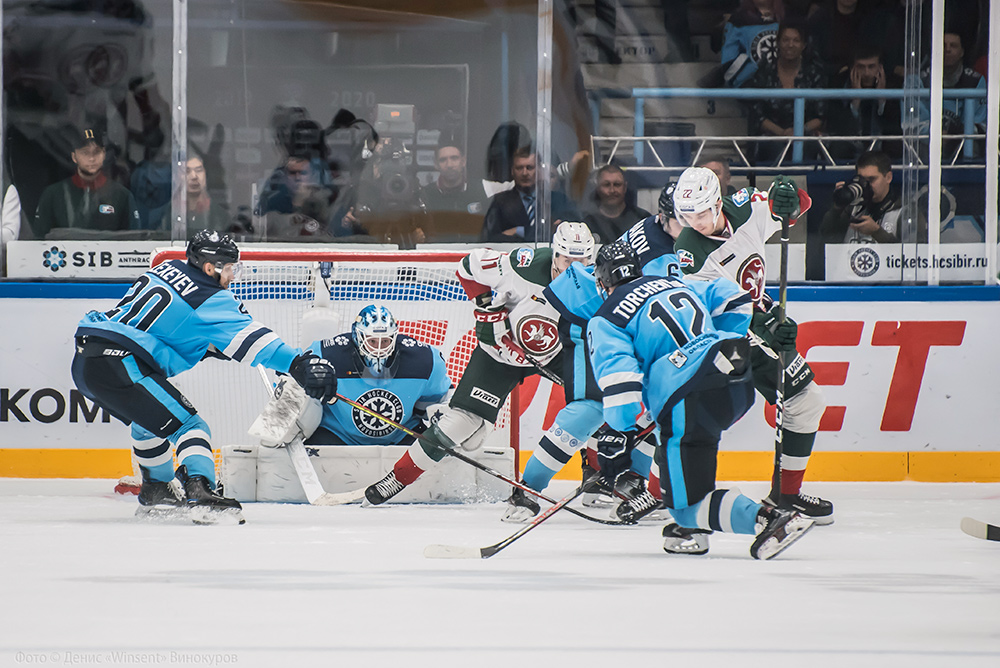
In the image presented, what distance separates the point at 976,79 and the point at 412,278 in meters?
2.70

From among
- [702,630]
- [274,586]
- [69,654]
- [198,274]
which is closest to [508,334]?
[198,274]

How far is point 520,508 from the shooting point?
3982mm

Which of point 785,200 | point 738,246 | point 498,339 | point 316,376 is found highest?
point 785,200

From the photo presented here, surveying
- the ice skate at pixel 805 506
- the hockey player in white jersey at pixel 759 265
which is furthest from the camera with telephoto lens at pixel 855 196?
the ice skate at pixel 805 506

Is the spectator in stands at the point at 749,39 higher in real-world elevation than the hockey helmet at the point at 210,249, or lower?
higher

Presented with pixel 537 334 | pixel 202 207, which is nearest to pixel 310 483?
pixel 537 334

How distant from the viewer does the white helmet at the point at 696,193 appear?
3.89 meters

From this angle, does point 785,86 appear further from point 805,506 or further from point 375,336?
point 375,336

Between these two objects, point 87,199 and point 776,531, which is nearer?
point 776,531

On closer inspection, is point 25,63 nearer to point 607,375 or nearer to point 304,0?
point 304,0

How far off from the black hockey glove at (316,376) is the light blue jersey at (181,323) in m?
0.06

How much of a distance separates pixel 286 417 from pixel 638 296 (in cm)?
179

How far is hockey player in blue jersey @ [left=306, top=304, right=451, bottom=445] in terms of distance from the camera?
173 inches

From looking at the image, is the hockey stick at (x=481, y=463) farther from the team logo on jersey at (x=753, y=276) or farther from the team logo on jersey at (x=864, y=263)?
the team logo on jersey at (x=864, y=263)
